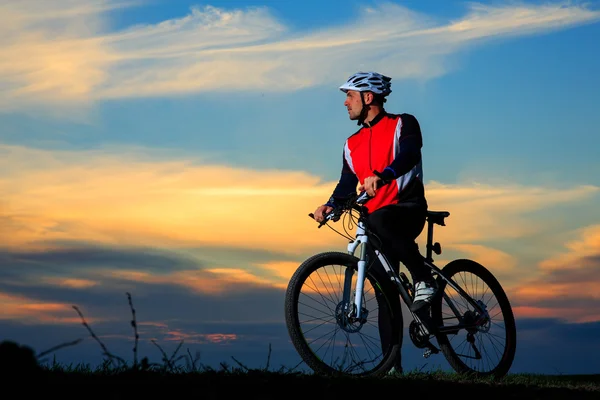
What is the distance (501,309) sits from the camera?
9.62 m

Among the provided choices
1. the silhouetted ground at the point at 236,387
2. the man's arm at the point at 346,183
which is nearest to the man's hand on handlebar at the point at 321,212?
the man's arm at the point at 346,183

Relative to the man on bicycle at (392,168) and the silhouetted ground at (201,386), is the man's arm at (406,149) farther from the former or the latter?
the silhouetted ground at (201,386)

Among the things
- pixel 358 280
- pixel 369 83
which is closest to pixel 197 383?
pixel 358 280

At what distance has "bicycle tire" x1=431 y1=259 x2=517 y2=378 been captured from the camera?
8.93 m

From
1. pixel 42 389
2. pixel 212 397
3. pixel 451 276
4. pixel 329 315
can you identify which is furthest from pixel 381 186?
pixel 42 389

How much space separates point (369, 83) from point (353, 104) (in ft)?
0.92

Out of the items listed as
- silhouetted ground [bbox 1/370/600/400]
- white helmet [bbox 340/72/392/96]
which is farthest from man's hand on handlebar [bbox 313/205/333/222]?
silhouetted ground [bbox 1/370/600/400]

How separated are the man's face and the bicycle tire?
7.01ft

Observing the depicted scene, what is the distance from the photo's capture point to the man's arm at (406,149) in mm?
7832

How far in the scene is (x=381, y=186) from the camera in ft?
25.7

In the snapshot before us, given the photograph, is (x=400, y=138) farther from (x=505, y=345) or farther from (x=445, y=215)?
(x=505, y=345)

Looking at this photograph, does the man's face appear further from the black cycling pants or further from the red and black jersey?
the black cycling pants

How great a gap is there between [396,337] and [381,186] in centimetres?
157

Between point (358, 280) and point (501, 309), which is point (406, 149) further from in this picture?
point (501, 309)
